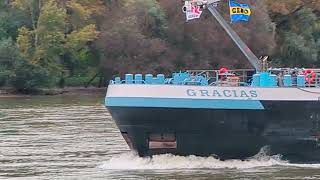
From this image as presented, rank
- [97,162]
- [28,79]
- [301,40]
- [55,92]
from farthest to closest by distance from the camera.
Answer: [301,40], [28,79], [55,92], [97,162]

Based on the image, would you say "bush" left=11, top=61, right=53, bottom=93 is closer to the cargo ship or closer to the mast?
the mast

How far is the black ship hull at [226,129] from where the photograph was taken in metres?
23.1

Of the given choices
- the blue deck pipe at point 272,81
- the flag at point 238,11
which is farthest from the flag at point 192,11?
the blue deck pipe at point 272,81

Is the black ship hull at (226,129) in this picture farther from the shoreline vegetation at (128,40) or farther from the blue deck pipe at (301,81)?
the shoreline vegetation at (128,40)

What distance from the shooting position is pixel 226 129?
23141 mm

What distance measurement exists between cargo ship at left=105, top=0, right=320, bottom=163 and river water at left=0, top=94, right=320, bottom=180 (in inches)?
11.5

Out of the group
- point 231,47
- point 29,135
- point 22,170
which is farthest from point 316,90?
point 231,47

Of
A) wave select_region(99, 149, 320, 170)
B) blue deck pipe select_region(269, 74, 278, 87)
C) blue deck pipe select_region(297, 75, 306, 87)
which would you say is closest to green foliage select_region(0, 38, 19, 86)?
Answer: wave select_region(99, 149, 320, 170)

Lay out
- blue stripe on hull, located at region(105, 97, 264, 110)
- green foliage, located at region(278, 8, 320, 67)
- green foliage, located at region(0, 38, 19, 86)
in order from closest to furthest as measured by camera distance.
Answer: blue stripe on hull, located at region(105, 97, 264, 110)
green foliage, located at region(0, 38, 19, 86)
green foliage, located at region(278, 8, 320, 67)

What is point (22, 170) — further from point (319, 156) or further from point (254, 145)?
point (319, 156)

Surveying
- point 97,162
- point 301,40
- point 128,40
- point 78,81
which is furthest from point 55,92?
point 97,162

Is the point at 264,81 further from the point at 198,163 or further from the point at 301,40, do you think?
the point at 301,40

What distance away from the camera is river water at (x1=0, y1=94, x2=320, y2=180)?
22.1 m

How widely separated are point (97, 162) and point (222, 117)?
415cm
